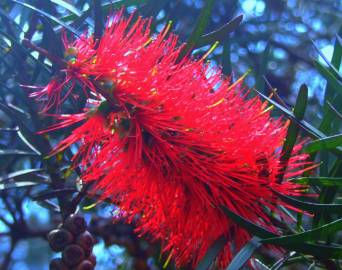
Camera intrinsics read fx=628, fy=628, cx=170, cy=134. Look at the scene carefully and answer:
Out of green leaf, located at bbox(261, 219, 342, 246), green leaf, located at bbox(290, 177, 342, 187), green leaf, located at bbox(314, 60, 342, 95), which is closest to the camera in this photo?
green leaf, located at bbox(261, 219, 342, 246)

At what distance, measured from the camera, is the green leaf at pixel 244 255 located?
0.94 metres

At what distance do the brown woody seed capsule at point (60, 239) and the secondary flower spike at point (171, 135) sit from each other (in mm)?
125

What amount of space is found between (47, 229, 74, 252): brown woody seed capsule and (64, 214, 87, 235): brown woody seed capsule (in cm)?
1

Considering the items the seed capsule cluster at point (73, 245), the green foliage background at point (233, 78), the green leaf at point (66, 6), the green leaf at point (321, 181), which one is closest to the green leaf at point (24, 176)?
the green foliage background at point (233, 78)

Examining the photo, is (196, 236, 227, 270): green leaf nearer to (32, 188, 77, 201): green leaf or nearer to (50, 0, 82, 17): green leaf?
(32, 188, 77, 201): green leaf

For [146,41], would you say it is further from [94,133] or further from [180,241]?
[180,241]

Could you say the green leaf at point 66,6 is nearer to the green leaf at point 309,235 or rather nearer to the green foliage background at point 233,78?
the green foliage background at point 233,78

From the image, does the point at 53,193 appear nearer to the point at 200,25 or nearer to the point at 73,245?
the point at 73,245

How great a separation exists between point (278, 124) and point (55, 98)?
1.33 feet

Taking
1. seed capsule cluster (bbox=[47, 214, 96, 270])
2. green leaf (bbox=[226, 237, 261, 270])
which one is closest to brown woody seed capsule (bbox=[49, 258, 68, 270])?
seed capsule cluster (bbox=[47, 214, 96, 270])

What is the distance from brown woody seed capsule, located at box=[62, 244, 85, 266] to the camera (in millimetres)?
1132

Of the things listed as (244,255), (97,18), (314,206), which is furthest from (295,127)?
(97,18)

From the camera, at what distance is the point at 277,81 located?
2291mm

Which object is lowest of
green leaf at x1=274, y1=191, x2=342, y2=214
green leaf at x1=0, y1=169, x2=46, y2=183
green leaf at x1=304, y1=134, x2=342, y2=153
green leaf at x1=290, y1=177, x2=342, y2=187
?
green leaf at x1=0, y1=169, x2=46, y2=183
